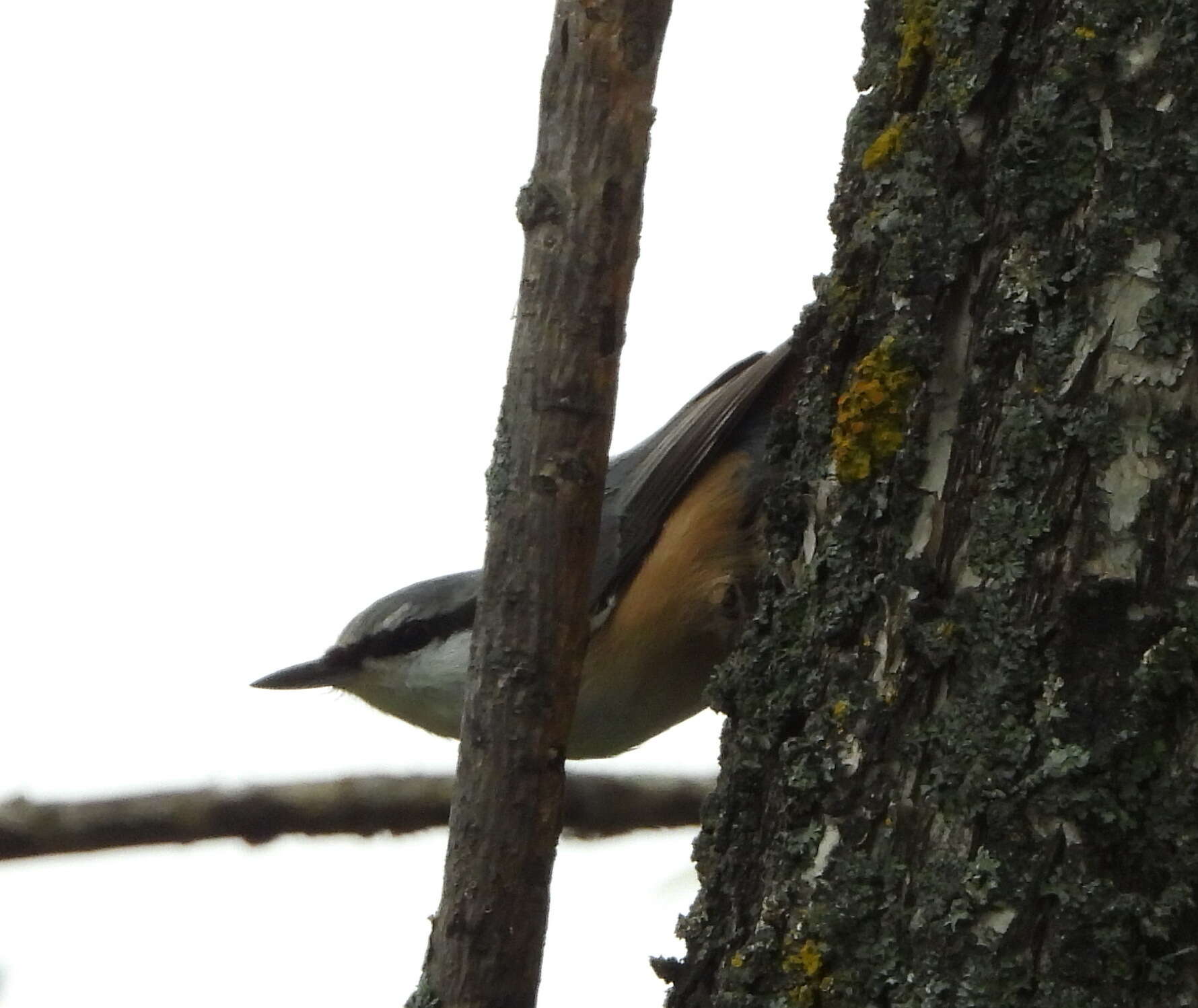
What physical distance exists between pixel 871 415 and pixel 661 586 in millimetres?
1000

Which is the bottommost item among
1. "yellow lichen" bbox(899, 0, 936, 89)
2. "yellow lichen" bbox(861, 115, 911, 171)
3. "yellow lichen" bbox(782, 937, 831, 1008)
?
"yellow lichen" bbox(782, 937, 831, 1008)

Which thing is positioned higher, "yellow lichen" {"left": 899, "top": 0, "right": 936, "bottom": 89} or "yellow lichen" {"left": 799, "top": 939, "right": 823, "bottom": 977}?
"yellow lichen" {"left": 899, "top": 0, "right": 936, "bottom": 89}

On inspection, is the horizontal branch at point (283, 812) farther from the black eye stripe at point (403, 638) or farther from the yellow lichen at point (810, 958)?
the yellow lichen at point (810, 958)

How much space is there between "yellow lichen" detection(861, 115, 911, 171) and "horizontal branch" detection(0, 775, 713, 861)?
1.25 metres

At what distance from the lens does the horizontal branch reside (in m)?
2.10

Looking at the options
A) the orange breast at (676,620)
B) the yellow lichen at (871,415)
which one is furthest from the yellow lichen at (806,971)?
the orange breast at (676,620)

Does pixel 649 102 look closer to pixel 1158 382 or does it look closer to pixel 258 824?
pixel 1158 382

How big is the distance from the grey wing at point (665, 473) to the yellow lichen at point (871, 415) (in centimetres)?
86

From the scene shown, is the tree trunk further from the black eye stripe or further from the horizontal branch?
the black eye stripe

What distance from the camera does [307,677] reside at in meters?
3.04

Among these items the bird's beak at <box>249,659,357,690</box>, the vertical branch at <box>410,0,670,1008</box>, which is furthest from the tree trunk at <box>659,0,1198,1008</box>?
the bird's beak at <box>249,659,357,690</box>

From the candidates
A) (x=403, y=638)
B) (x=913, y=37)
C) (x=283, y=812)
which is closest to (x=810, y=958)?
(x=913, y=37)

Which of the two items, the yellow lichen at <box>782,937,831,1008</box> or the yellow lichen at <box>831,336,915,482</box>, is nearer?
the yellow lichen at <box>782,937,831,1008</box>

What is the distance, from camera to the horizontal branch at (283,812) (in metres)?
2.10
